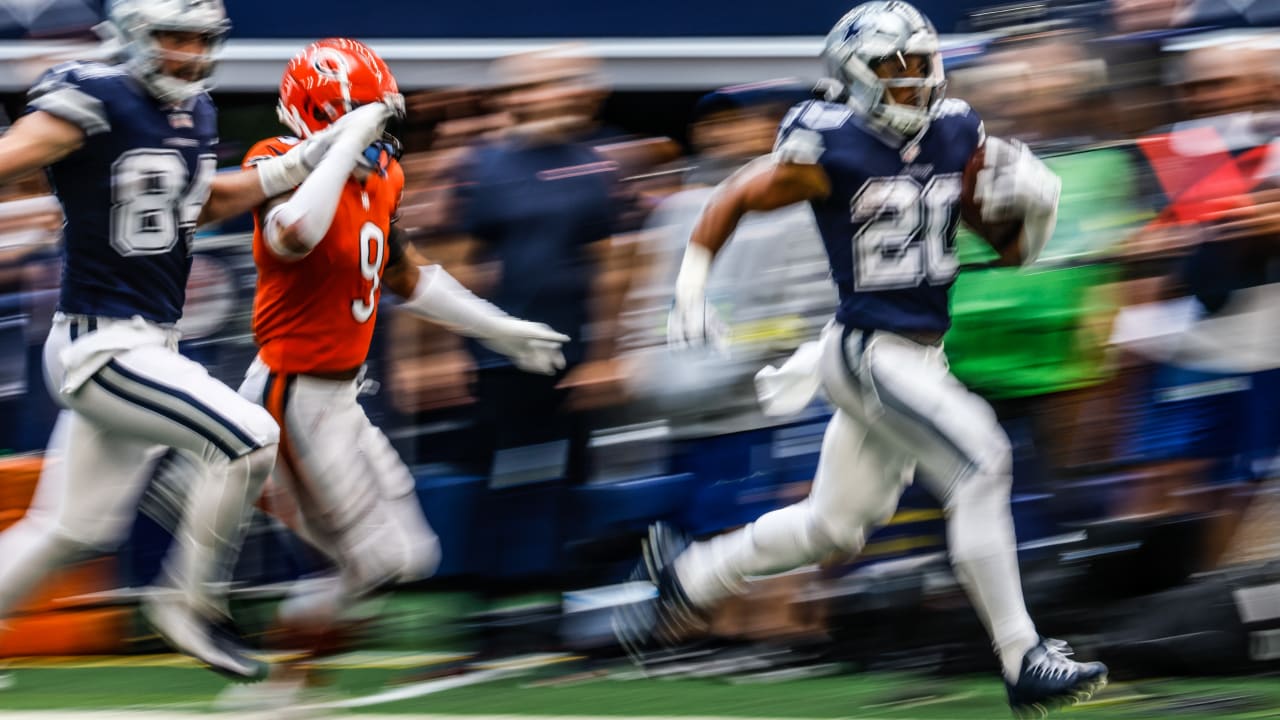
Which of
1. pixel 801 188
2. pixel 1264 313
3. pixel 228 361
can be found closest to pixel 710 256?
pixel 801 188

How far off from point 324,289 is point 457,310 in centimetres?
54

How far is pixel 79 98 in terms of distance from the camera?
5.09 m

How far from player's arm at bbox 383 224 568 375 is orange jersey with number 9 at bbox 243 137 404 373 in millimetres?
342

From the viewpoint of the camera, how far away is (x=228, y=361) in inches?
279

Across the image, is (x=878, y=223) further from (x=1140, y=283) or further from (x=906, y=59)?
(x=1140, y=283)

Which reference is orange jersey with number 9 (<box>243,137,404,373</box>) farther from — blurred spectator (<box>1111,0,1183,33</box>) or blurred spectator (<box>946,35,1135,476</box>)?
blurred spectator (<box>1111,0,1183,33</box>)

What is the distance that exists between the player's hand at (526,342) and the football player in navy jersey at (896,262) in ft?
2.14

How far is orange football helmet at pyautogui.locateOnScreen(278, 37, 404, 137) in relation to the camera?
5414mm

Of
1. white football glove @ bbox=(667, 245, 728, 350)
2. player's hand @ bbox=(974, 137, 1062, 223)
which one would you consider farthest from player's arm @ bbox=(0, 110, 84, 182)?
player's hand @ bbox=(974, 137, 1062, 223)

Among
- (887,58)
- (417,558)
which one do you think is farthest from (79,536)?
(887,58)

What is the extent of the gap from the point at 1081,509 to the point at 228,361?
2885 mm

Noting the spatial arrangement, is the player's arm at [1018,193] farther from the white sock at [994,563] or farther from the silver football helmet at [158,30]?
the silver football helmet at [158,30]

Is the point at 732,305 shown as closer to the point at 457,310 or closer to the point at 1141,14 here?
the point at 457,310

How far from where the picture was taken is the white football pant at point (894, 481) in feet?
16.8
